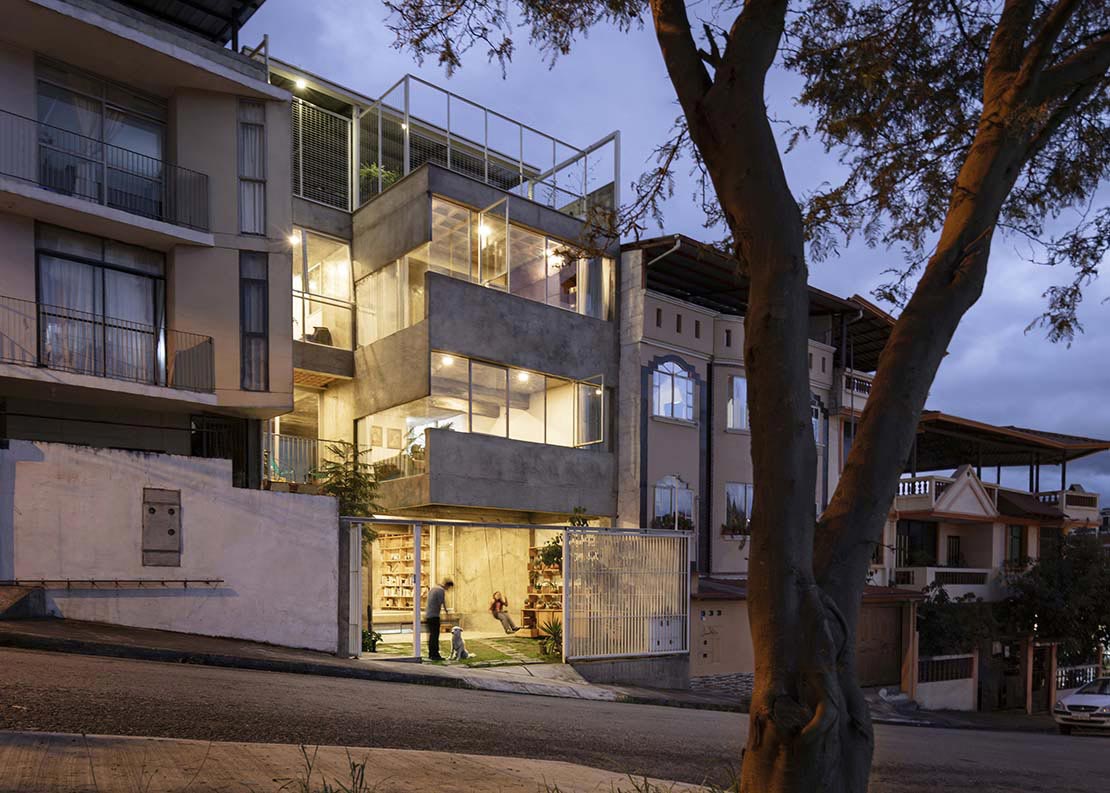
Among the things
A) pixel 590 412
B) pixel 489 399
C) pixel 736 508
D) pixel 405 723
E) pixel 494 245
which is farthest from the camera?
pixel 736 508

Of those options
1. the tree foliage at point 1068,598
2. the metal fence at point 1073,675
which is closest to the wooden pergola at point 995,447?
the tree foliage at point 1068,598

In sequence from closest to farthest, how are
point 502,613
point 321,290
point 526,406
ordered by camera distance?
point 502,613 < point 526,406 < point 321,290

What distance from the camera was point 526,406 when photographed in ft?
82.1

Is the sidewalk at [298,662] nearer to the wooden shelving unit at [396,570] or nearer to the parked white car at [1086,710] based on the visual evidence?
the wooden shelving unit at [396,570]

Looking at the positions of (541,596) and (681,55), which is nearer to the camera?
(681,55)

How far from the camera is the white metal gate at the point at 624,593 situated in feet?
61.8

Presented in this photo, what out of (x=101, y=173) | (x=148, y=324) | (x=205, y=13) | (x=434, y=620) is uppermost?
(x=205, y=13)

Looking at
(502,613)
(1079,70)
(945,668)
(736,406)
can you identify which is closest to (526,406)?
(502,613)

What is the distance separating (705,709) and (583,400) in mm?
10238

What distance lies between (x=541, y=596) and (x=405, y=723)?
13.5 m

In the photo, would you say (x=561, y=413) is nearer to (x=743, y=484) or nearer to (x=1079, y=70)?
(x=743, y=484)

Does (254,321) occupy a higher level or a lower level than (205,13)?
lower

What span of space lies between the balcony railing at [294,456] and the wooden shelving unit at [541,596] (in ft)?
17.6

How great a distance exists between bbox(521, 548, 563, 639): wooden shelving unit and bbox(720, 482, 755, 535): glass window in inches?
299
